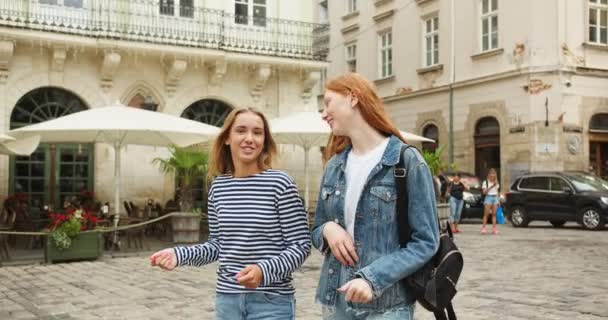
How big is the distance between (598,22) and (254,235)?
2471cm

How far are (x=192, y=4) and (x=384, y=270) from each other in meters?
17.4

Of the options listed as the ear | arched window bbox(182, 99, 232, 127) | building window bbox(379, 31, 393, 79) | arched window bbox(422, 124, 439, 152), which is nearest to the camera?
the ear

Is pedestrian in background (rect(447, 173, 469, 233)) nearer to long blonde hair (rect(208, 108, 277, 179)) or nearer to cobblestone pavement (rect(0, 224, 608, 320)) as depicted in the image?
cobblestone pavement (rect(0, 224, 608, 320))

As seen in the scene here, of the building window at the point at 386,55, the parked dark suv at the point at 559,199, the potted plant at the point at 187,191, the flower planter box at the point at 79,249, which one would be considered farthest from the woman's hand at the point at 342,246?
the building window at the point at 386,55

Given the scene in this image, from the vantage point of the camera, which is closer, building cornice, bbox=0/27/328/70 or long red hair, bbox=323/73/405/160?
long red hair, bbox=323/73/405/160

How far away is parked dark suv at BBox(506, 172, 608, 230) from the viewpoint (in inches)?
750

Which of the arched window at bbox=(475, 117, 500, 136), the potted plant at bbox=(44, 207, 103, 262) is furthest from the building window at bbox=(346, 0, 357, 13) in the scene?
the potted plant at bbox=(44, 207, 103, 262)

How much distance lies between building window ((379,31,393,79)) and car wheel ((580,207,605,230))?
13.6m

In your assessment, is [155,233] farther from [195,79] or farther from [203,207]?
[195,79]

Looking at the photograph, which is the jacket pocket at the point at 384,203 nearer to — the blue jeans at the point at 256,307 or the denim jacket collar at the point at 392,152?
the denim jacket collar at the point at 392,152

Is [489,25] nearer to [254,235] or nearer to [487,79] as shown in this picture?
[487,79]

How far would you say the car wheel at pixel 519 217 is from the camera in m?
20.9

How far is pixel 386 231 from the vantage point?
2637 millimetres

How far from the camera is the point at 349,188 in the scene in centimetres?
273
